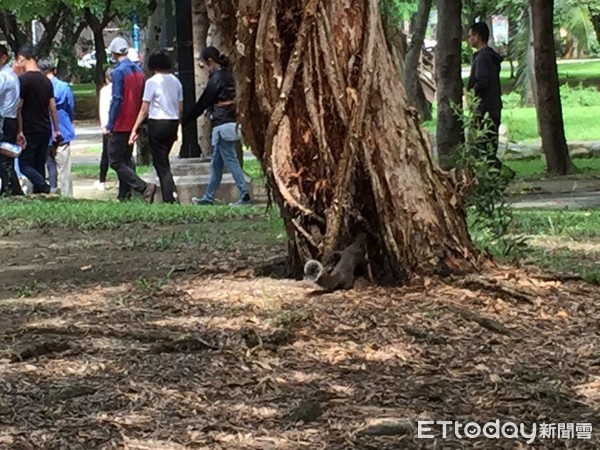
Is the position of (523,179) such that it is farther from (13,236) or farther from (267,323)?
(267,323)

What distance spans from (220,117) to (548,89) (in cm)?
584

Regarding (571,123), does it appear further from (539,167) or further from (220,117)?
(220,117)

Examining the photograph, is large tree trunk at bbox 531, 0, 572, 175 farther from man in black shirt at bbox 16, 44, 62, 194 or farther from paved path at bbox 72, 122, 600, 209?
man in black shirt at bbox 16, 44, 62, 194

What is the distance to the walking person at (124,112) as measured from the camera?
1388 centimetres

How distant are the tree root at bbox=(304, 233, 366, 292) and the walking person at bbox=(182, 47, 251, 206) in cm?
665

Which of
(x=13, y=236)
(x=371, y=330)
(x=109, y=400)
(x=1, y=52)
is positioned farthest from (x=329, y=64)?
(x=1, y=52)

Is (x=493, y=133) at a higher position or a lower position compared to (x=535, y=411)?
higher

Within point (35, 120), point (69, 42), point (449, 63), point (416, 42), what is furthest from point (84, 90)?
point (35, 120)

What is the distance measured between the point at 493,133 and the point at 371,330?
1.83 m

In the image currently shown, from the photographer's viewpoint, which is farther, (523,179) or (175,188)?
(523,179)

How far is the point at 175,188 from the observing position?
1465 centimetres

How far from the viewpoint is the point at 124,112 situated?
13922mm

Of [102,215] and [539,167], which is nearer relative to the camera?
[102,215]

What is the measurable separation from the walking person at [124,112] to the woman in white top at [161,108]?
6.1 inches
